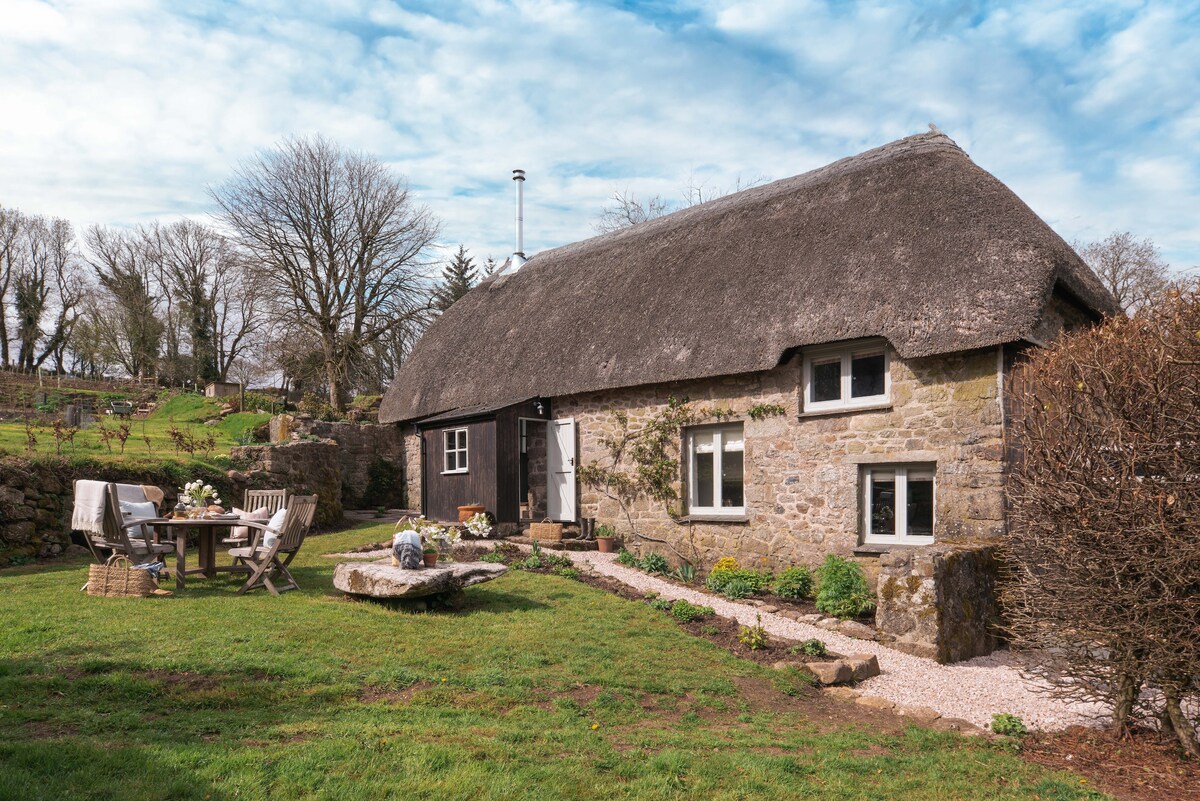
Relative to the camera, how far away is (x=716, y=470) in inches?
441

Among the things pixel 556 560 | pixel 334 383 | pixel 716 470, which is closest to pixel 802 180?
pixel 716 470

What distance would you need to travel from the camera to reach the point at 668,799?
3.79 metres

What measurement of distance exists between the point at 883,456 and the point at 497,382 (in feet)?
24.4

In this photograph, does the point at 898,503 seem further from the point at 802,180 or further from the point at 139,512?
the point at 139,512

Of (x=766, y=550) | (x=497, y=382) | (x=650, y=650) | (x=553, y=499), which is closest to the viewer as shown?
(x=650, y=650)

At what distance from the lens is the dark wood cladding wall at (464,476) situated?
1323cm

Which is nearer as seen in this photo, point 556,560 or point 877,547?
point 877,547

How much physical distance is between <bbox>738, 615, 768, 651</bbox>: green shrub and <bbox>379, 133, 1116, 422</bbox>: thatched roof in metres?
3.79

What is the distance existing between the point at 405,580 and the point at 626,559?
4.69 metres

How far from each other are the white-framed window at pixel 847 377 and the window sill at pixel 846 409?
0.5 inches

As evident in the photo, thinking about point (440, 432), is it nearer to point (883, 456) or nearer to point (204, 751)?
point (883, 456)

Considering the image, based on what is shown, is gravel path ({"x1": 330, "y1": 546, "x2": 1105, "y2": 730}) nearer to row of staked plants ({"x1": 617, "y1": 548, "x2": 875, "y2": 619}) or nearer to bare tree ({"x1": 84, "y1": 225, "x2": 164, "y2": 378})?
row of staked plants ({"x1": 617, "y1": 548, "x2": 875, "y2": 619})

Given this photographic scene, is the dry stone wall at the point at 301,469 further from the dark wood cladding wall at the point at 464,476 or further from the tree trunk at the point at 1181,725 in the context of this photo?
the tree trunk at the point at 1181,725

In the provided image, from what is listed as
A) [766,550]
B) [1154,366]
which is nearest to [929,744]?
[1154,366]
